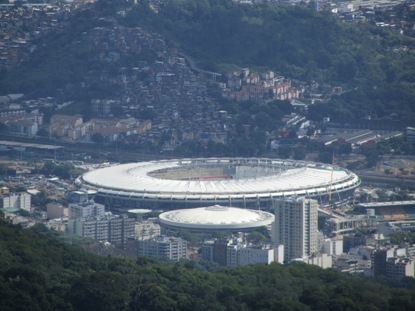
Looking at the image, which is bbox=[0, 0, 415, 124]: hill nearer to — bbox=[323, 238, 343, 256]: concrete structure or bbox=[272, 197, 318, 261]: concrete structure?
bbox=[323, 238, 343, 256]: concrete structure

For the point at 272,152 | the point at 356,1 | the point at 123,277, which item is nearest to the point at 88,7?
the point at 356,1

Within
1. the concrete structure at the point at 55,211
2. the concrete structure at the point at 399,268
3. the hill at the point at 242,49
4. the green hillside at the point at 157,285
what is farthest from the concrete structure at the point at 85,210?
the hill at the point at 242,49

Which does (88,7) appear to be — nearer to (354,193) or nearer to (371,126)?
(371,126)

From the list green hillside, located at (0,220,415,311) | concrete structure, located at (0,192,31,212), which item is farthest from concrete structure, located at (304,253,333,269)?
concrete structure, located at (0,192,31,212)

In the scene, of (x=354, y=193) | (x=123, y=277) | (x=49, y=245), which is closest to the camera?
(x=123, y=277)

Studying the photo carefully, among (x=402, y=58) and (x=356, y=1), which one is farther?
(x=356, y=1)

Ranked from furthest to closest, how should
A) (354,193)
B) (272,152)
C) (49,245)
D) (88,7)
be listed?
(88,7)
(272,152)
(354,193)
(49,245)
